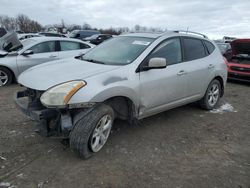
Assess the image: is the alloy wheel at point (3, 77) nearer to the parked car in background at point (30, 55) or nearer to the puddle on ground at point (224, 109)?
the parked car in background at point (30, 55)

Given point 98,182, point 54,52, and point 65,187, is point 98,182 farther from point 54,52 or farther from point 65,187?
point 54,52

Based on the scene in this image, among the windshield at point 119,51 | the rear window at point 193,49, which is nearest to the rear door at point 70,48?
the windshield at point 119,51

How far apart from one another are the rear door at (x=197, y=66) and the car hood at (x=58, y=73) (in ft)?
5.70

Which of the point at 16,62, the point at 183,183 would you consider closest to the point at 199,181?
the point at 183,183

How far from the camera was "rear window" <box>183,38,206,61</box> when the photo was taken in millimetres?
4836

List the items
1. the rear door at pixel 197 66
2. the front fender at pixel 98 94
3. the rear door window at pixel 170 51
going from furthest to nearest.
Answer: the rear door at pixel 197 66 → the rear door window at pixel 170 51 → the front fender at pixel 98 94

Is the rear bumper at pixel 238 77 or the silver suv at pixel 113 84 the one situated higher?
the silver suv at pixel 113 84

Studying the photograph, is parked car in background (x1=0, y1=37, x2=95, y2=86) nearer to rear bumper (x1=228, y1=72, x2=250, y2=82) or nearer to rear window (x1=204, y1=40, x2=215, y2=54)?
rear window (x1=204, y1=40, x2=215, y2=54)

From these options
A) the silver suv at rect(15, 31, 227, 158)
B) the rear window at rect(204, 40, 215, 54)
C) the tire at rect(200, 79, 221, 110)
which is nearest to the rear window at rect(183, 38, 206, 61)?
the silver suv at rect(15, 31, 227, 158)

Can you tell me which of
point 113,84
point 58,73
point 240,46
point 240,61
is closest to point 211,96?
point 113,84

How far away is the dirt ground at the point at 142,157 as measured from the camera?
301 cm

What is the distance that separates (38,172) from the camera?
10.2ft

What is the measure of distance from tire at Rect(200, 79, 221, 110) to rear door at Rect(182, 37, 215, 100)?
0.26 m

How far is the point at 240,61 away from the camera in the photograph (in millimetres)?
9273
